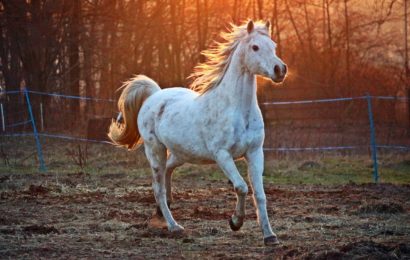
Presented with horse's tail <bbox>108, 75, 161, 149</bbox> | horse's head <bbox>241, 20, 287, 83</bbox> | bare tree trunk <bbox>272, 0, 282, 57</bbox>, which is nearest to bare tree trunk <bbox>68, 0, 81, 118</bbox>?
bare tree trunk <bbox>272, 0, 282, 57</bbox>

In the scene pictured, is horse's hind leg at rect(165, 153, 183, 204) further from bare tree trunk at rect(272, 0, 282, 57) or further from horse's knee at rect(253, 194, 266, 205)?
bare tree trunk at rect(272, 0, 282, 57)

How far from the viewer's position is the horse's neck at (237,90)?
23.3 feet

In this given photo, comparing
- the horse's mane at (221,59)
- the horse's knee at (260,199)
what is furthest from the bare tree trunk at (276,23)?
the horse's knee at (260,199)

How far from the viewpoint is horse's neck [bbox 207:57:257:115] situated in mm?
7113

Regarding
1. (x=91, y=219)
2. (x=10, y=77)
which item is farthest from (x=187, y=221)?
(x=10, y=77)

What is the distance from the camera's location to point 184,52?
28141mm

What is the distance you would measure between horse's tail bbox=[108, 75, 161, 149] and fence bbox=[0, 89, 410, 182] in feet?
19.5

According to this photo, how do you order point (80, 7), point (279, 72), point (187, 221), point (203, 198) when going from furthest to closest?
point (80, 7), point (203, 198), point (187, 221), point (279, 72)

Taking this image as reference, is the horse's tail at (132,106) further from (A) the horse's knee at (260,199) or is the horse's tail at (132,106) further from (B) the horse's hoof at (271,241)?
(B) the horse's hoof at (271,241)

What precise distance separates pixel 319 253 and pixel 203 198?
4.90 meters

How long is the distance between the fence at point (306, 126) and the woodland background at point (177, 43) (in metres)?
0.69

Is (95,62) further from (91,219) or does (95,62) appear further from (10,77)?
(91,219)

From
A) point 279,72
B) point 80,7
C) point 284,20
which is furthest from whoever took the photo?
point 284,20

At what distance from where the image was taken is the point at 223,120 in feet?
23.3
